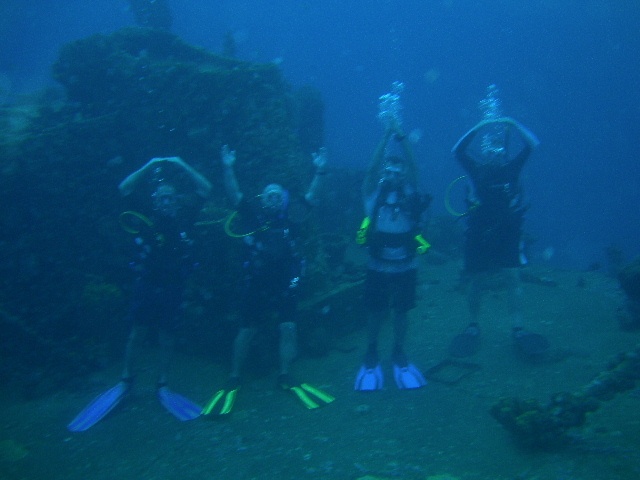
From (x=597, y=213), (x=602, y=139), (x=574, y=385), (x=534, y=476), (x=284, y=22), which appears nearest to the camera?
(x=534, y=476)

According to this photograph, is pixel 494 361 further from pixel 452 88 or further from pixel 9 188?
pixel 452 88

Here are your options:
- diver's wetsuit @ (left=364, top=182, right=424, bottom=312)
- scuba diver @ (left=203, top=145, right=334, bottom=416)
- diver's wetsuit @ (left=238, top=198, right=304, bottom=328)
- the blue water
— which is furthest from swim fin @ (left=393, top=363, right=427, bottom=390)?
the blue water

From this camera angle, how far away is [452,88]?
162875mm

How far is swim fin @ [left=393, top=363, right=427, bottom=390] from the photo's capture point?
5.62 m

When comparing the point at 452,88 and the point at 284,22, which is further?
the point at 452,88

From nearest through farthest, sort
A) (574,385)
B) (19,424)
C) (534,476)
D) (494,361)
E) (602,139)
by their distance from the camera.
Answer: (534,476), (574,385), (19,424), (494,361), (602,139)

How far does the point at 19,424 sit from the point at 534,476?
21.4ft

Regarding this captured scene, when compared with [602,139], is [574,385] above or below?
below

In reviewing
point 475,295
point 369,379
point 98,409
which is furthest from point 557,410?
point 98,409

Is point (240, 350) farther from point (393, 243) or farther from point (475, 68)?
point (475, 68)

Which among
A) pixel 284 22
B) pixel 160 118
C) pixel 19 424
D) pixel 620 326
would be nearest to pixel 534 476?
pixel 620 326

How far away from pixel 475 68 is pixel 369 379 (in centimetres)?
17283

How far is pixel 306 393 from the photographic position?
559 centimetres

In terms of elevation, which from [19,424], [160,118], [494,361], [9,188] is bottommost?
[19,424]
